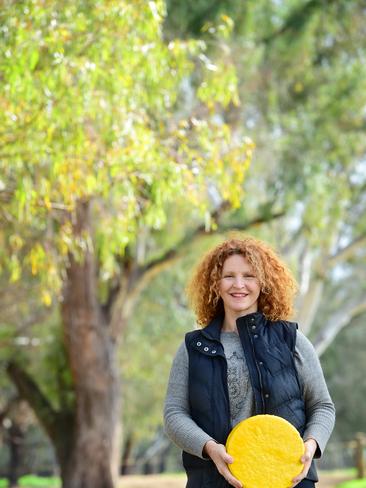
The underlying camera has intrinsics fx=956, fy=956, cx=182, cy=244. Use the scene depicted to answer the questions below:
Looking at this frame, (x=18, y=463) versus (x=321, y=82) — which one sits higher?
(x=321, y=82)

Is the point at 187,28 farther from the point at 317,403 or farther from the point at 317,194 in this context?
the point at 317,403

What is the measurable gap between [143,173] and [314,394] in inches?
155

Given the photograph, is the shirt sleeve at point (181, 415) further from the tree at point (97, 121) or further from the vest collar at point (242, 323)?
the tree at point (97, 121)

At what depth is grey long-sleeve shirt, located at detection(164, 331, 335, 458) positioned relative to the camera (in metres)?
3.16

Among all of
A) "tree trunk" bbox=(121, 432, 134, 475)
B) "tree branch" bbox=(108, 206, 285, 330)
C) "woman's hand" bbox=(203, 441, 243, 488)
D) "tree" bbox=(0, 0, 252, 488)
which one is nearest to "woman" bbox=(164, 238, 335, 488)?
"woman's hand" bbox=(203, 441, 243, 488)

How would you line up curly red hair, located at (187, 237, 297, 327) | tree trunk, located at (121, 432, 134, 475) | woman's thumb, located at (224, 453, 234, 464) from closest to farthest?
woman's thumb, located at (224, 453, 234, 464) → curly red hair, located at (187, 237, 297, 327) → tree trunk, located at (121, 432, 134, 475)

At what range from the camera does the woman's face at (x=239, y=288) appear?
3359 millimetres

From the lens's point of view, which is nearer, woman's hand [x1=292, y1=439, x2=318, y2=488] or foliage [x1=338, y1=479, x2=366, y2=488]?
woman's hand [x1=292, y1=439, x2=318, y2=488]

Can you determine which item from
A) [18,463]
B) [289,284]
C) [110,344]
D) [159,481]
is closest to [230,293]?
[289,284]

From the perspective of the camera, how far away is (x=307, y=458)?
3.05 m

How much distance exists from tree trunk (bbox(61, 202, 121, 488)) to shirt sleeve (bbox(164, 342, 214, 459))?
977 cm

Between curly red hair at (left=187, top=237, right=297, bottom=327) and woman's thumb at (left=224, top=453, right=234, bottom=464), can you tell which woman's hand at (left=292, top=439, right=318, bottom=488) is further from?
curly red hair at (left=187, top=237, right=297, bottom=327)

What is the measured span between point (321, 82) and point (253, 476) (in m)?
13.8

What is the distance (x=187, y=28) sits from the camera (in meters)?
13.4
